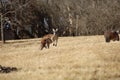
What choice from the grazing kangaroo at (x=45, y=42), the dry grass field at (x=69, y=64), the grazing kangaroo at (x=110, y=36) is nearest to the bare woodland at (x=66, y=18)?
the grazing kangaroo at (x=45, y=42)

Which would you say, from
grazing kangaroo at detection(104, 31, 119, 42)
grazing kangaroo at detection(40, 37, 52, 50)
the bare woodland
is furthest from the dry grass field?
the bare woodland

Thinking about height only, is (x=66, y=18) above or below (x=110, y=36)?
above

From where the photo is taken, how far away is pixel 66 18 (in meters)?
67.5

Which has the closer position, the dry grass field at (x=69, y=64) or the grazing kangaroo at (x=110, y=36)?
the dry grass field at (x=69, y=64)

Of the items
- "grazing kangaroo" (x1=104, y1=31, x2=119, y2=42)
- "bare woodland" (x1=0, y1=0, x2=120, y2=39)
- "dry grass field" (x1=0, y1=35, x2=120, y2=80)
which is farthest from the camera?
"bare woodland" (x1=0, y1=0, x2=120, y2=39)

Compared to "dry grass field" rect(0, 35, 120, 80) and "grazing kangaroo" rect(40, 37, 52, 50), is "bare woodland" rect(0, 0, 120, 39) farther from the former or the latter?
"dry grass field" rect(0, 35, 120, 80)

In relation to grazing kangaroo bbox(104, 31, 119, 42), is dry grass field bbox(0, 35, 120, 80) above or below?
below

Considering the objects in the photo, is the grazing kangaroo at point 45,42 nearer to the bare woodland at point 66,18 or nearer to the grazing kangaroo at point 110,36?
the grazing kangaroo at point 110,36

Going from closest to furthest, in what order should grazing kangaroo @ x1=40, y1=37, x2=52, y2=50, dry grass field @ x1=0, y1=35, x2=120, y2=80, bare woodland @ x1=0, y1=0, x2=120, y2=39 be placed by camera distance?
dry grass field @ x1=0, y1=35, x2=120, y2=80, grazing kangaroo @ x1=40, y1=37, x2=52, y2=50, bare woodland @ x1=0, y1=0, x2=120, y2=39

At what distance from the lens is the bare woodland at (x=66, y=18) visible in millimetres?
62531

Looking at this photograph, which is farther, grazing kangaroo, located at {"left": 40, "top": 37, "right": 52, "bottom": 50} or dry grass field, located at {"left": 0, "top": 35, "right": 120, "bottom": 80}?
grazing kangaroo, located at {"left": 40, "top": 37, "right": 52, "bottom": 50}

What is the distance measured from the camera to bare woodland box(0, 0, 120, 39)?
62531mm

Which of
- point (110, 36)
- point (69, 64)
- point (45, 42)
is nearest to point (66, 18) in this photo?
point (110, 36)

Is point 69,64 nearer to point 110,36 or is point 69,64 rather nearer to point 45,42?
point 45,42
